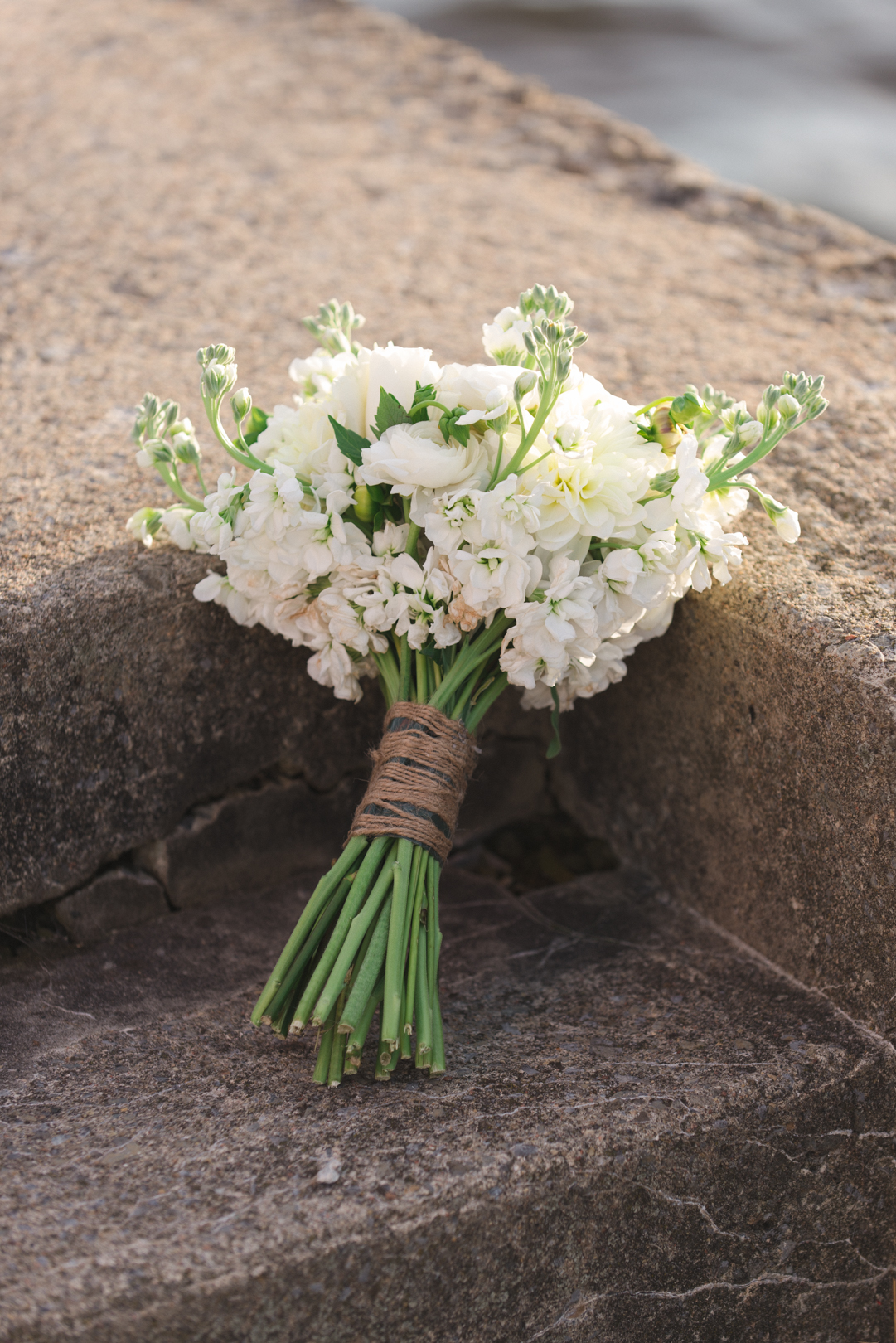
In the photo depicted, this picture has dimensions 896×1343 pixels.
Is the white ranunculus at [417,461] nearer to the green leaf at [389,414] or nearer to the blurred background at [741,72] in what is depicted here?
the green leaf at [389,414]

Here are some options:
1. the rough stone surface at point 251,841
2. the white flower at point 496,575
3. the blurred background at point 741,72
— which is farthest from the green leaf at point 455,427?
the blurred background at point 741,72

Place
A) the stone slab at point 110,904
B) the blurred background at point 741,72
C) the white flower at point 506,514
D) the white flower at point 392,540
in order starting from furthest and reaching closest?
the blurred background at point 741,72 < the stone slab at point 110,904 < the white flower at point 392,540 < the white flower at point 506,514

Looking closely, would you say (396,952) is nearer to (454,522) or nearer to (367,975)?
(367,975)

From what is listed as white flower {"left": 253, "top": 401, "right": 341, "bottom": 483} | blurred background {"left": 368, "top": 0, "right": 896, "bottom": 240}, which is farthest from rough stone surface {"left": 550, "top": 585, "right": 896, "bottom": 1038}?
blurred background {"left": 368, "top": 0, "right": 896, "bottom": 240}

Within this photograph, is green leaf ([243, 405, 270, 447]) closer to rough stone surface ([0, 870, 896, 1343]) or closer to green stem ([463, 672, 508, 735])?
green stem ([463, 672, 508, 735])

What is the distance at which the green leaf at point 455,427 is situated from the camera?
1079 millimetres

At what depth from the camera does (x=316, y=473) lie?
1.18m

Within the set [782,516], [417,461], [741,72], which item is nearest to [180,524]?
[417,461]

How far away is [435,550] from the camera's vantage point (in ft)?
3.71

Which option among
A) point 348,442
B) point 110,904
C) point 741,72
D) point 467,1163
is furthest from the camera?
point 741,72

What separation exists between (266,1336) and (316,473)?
2.80 ft

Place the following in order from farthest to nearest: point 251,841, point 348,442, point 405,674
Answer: point 251,841 → point 405,674 → point 348,442

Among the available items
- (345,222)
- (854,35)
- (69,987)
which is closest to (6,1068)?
(69,987)

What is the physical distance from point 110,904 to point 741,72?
3453 mm
